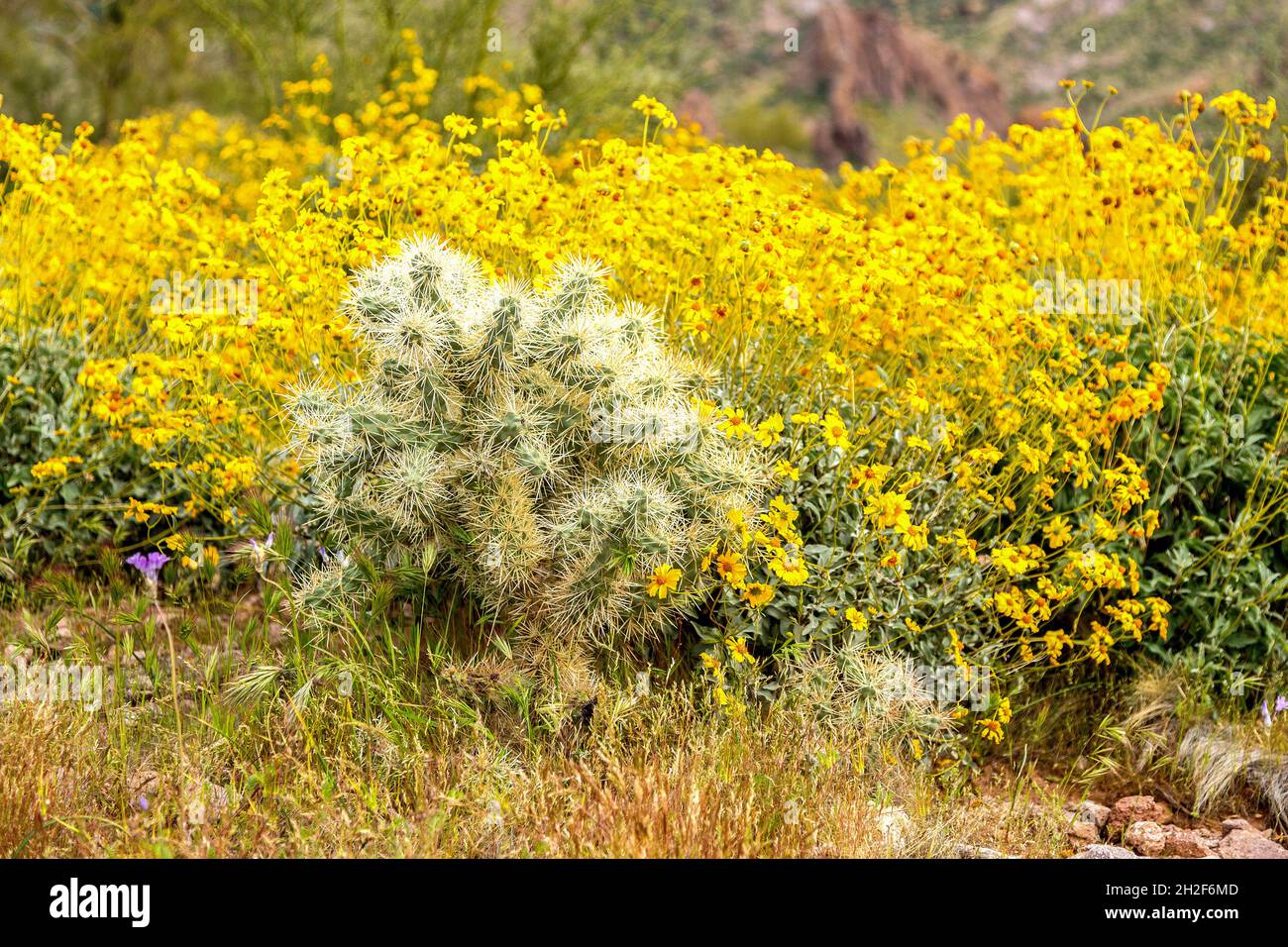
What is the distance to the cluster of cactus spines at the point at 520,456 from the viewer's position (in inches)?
142

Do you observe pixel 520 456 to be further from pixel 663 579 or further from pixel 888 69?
pixel 888 69

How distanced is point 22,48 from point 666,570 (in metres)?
19.7

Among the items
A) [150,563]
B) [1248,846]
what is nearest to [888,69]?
[150,563]

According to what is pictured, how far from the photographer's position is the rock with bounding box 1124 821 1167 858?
3756mm

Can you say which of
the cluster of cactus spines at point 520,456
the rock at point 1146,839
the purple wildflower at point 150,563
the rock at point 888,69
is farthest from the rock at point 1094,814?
the rock at point 888,69

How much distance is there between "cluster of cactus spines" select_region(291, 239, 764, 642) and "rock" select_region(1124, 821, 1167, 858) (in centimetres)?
153

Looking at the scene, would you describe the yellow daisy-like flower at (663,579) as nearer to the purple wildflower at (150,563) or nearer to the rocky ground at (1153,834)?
the rocky ground at (1153,834)

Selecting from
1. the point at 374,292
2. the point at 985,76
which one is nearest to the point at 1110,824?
the point at 374,292

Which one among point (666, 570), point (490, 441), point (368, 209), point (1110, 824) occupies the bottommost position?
point (1110, 824)

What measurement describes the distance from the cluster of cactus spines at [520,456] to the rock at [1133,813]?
1.57 m

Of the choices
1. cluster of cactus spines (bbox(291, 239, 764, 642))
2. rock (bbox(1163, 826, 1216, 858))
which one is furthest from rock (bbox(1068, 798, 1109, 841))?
cluster of cactus spines (bbox(291, 239, 764, 642))

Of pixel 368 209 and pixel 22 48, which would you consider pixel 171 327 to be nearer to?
pixel 368 209

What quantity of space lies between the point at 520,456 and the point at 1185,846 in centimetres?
226

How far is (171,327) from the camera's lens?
154 inches
